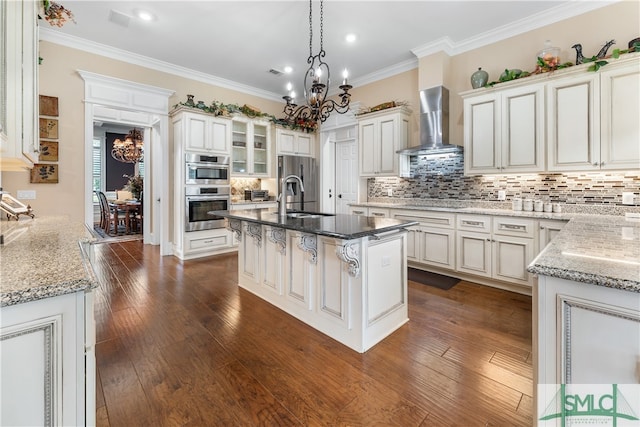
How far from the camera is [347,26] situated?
12.4 ft

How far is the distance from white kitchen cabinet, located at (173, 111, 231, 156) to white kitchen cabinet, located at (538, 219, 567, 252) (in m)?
4.71

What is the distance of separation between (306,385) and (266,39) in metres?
4.26

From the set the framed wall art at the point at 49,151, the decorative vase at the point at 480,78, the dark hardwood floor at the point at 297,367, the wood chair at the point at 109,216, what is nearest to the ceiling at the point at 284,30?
the decorative vase at the point at 480,78

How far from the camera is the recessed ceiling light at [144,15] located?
11.4 feet

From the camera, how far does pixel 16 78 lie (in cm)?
151

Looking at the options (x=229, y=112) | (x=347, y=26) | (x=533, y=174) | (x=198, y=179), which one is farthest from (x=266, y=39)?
(x=533, y=174)

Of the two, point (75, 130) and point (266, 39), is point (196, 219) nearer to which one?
point (75, 130)

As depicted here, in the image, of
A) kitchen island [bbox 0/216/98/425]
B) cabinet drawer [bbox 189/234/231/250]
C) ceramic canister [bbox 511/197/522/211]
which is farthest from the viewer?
cabinet drawer [bbox 189/234/231/250]

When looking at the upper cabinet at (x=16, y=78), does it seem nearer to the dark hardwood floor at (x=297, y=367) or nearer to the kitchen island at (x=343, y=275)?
the dark hardwood floor at (x=297, y=367)

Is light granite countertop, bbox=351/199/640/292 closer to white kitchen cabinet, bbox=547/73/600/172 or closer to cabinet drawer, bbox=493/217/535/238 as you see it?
cabinet drawer, bbox=493/217/535/238

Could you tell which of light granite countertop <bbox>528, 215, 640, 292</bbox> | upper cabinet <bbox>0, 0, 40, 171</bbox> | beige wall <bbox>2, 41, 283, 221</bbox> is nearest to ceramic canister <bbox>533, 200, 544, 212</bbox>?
light granite countertop <bbox>528, 215, 640, 292</bbox>

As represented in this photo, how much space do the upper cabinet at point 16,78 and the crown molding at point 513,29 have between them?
4.30 meters

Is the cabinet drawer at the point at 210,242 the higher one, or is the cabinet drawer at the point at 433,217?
the cabinet drawer at the point at 433,217

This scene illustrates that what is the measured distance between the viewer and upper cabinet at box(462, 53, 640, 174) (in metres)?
2.79
